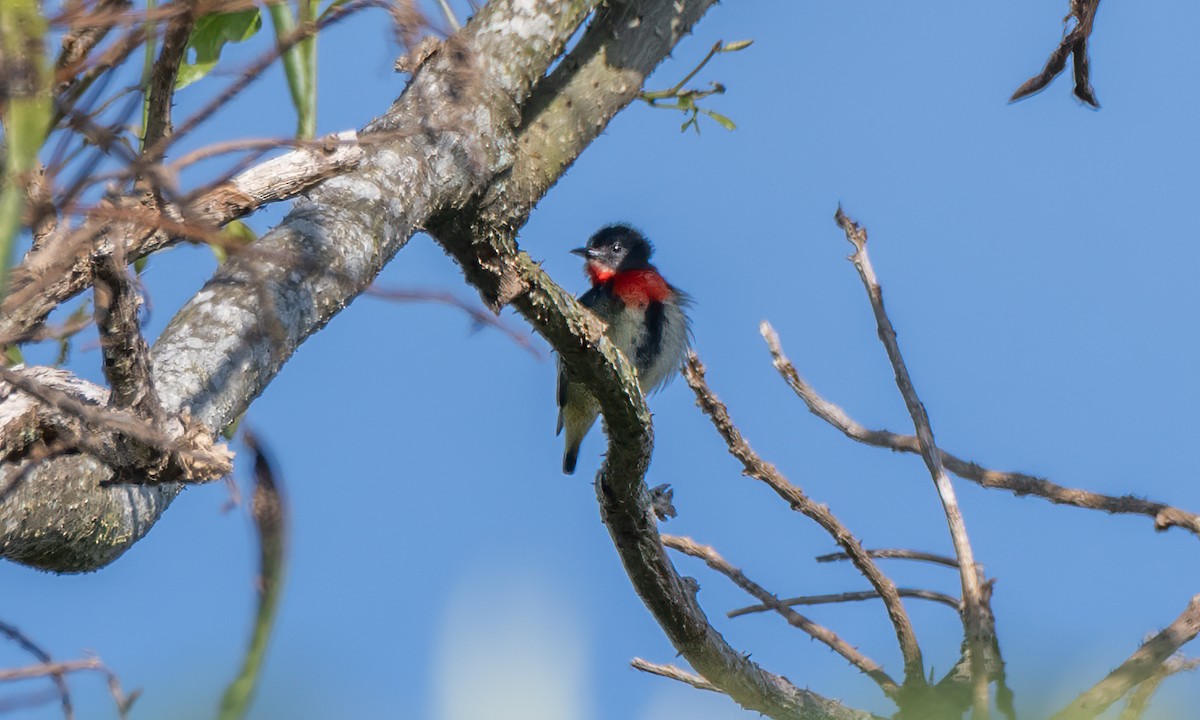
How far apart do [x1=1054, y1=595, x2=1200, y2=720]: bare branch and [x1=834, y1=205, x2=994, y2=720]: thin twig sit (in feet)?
0.69

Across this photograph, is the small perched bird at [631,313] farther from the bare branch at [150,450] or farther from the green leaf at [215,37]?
the bare branch at [150,450]

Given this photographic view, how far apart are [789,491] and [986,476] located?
59cm

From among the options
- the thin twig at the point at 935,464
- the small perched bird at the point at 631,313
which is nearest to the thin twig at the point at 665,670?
the thin twig at the point at 935,464

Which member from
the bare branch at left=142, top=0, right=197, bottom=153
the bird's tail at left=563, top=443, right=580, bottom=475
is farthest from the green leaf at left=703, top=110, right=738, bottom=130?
the bird's tail at left=563, top=443, right=580, bottom=475

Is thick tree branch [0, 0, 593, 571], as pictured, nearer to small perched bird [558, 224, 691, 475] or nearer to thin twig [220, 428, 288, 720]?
thin twig [220, 428, 288, 720]

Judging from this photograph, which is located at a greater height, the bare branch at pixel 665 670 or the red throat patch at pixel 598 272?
the red throat patch at pixel 598 272

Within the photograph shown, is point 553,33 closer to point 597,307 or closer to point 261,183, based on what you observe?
point 261,183

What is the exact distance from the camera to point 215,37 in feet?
9.98

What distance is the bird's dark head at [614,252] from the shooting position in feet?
24.4

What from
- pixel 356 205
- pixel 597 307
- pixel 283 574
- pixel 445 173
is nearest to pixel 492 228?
pixel 445 173

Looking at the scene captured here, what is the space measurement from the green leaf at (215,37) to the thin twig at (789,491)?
1594 mm

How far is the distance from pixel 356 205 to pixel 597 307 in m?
4.60

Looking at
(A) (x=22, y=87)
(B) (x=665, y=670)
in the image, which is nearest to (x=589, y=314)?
(B) (x=665, y=670)

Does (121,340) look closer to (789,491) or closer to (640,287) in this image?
(789,491)
